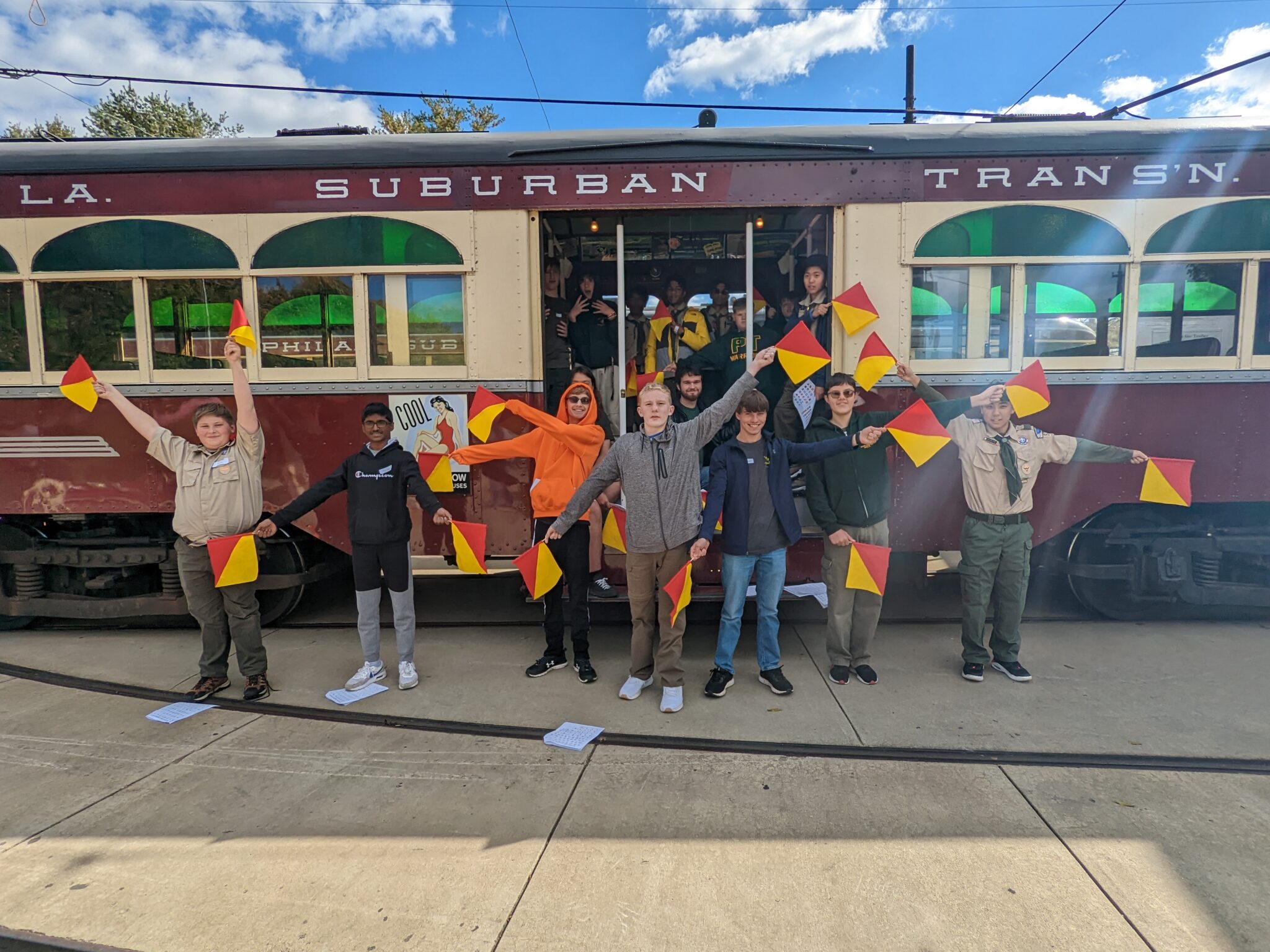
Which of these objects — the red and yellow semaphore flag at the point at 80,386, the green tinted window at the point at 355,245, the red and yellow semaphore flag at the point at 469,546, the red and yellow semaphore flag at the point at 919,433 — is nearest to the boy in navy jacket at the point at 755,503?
the red and yellow semaphore flag at the point at 919,433

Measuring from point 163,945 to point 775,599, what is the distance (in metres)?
3.02

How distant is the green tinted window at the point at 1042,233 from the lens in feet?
14.2

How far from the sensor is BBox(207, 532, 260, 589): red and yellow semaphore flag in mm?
3857

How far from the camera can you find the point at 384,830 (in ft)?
9.29

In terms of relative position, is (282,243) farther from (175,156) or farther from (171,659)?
(171,659)

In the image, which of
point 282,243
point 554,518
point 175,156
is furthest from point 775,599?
point 175,156

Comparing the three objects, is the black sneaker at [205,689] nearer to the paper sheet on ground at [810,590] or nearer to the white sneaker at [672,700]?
the white sneaker at [672,700]

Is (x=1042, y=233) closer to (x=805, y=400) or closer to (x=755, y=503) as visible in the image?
(x=805, y=400)


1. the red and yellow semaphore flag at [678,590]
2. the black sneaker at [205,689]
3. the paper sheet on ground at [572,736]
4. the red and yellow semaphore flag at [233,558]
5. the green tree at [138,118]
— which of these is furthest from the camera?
the green tree at [138,118]

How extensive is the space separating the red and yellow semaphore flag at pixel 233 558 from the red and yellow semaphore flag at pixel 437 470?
1.04 meters

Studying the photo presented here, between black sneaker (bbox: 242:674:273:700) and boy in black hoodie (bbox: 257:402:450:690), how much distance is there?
1.52 ft

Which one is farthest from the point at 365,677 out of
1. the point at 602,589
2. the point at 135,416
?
the point at 135,416

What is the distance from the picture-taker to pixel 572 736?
11.7 ft

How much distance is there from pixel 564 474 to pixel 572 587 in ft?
2.23
